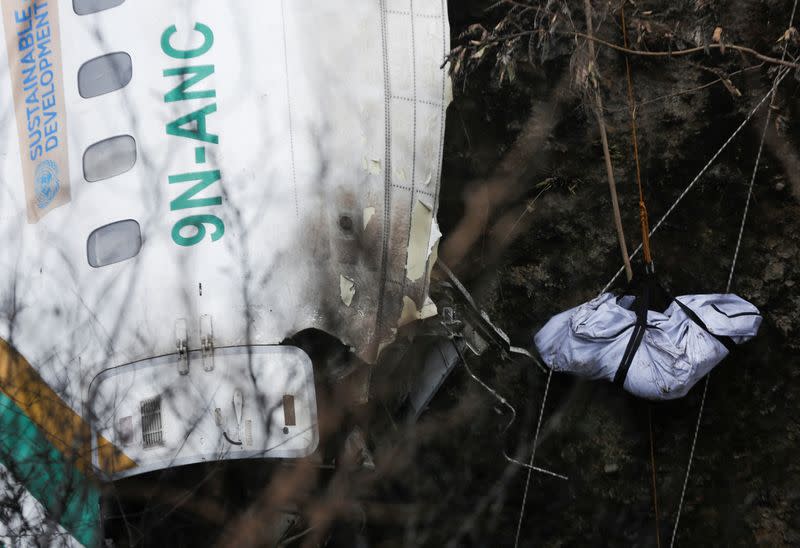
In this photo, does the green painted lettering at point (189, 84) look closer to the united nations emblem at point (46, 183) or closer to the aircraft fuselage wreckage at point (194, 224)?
the aircraft fuselage wreckage at point (194, 224)

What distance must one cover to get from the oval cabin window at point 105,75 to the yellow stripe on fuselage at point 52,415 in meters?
1.42

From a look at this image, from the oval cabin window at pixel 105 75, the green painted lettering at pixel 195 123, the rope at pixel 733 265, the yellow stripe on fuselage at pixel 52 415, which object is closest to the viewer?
the yellow stripe on fuselage at pixel 52 415

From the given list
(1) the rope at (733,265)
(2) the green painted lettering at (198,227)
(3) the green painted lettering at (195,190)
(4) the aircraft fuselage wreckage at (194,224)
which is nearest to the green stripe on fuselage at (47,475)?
(4) the aircraft fuselage wreckage at (194,224)

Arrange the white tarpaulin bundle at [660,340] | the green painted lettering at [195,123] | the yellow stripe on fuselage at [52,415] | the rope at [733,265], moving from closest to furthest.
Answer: the yellow stripe on fuselage at [52,415] → the green painted lettering at [195,123] → the white tarpaulin bundle at [660,340] → the rope at [733,265]

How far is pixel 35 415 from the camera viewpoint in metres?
4.21

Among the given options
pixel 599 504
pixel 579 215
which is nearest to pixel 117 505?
pixel 599 504

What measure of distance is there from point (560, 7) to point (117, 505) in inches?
150

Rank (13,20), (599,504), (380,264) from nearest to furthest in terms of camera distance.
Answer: (380,264) < (13,20) < (599,504)

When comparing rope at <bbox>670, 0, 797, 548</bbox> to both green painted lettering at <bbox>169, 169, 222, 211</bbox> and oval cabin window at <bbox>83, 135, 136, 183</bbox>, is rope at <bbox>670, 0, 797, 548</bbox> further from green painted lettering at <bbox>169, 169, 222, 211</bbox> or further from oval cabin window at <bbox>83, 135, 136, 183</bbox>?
oval cabin window at <bbox>83, 135, 136, 183</bbox>

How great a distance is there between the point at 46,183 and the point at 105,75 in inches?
26.0

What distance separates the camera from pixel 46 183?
14.4ft

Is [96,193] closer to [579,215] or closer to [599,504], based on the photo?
[579,215]

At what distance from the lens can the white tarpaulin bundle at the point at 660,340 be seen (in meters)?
4.72

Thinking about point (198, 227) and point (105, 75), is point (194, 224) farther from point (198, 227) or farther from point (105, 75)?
point (105, 75)
